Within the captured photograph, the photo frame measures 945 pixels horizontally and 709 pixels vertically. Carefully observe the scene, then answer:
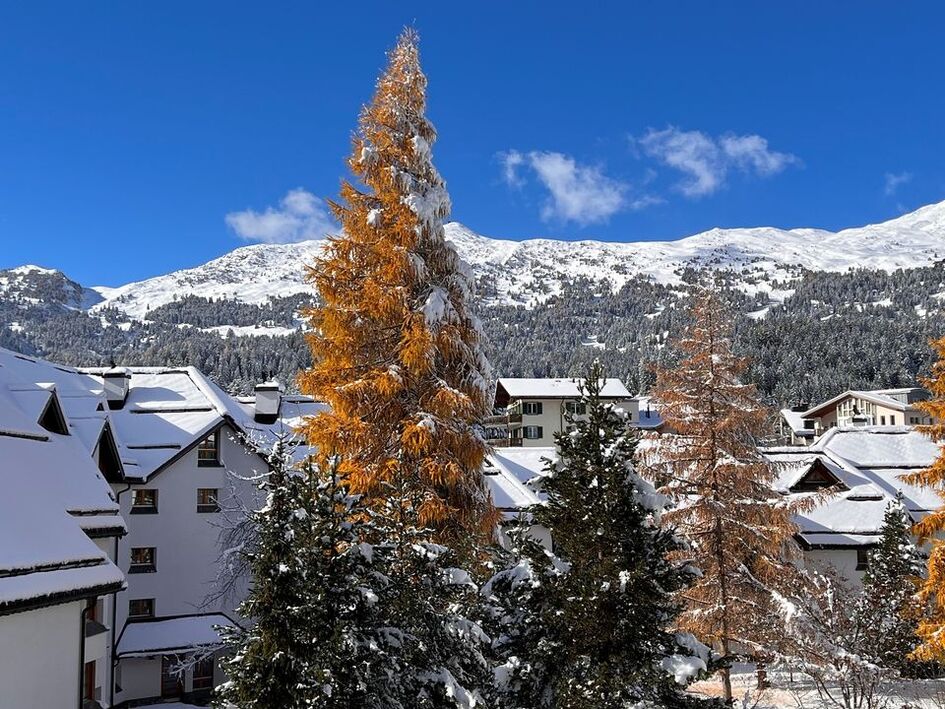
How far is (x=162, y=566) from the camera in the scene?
28875 millimetres

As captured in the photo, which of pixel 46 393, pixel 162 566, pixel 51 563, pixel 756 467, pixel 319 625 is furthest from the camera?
pixel 162 566

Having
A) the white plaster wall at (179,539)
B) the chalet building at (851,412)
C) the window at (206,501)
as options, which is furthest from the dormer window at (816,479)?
the chalet building at (851,412)

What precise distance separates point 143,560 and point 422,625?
68.8 feet

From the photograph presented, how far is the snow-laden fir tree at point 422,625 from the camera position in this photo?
11.1m

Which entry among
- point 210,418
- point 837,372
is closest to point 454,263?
point 210,418

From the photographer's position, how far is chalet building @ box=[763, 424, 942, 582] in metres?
34.4

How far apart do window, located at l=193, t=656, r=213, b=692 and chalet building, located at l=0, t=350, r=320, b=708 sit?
0.04 meters

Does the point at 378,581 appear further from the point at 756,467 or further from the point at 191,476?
the point at 191,476

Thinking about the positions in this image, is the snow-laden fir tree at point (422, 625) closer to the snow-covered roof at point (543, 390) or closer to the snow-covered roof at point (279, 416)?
the snow-covered roof at point (279, 416)

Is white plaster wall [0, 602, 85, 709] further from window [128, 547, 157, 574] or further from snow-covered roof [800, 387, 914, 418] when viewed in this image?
snow-covered roof [800, 387, 914, 418]

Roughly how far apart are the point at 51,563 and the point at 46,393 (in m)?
7.90

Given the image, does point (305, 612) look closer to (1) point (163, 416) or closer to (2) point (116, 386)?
(1) point (163, 416)

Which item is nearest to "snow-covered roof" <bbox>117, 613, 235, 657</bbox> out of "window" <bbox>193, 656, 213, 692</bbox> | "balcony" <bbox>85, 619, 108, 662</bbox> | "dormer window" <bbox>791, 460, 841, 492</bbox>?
"window" <bbox>193, 656, 213, 692</bbox>

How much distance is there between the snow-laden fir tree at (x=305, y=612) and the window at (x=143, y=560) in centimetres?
2006
